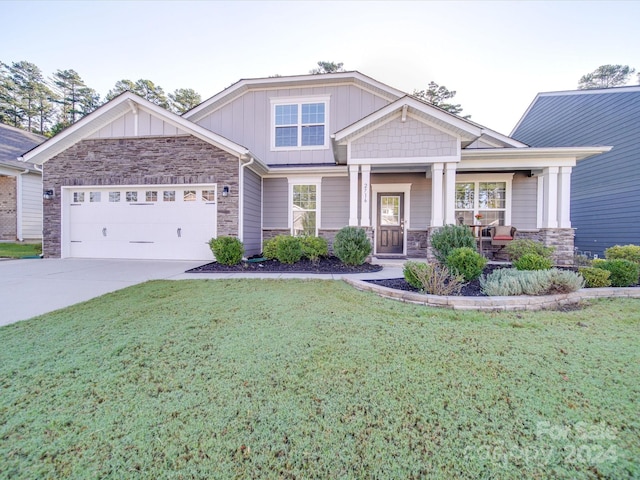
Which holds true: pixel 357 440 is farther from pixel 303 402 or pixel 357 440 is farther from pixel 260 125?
pixel 260 125

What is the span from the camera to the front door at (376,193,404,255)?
9.95 meters

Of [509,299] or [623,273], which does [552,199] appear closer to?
[623,273]

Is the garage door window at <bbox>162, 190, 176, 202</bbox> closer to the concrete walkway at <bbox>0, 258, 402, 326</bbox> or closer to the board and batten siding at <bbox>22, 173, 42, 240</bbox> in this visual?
the concrete walkway at <bbox>0, 258, 402, 326</bbox>

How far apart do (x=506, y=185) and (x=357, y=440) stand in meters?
10.3

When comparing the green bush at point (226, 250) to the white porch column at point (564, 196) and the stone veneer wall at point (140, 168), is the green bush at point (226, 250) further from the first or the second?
the white porch column at point (564, 196)

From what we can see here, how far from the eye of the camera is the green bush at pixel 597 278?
4939 millimetres

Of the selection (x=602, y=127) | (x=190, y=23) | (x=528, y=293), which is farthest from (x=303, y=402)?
(x=602, y=127)

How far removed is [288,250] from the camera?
7.81 meters

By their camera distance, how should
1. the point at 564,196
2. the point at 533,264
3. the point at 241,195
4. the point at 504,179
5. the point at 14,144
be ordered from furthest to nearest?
the point at 14,144 → the point at 504,179 → the point at 241,195 → the point at 564,196 → the point at 533,264

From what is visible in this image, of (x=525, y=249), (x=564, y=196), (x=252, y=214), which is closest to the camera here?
(x=525, y=249)

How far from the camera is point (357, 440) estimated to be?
1.59 meters

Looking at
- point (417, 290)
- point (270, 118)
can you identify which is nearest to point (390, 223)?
point (417, 290)

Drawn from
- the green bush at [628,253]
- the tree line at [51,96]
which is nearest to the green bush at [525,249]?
the green bush at [628,253]

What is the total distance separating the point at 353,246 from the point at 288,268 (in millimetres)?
1824
